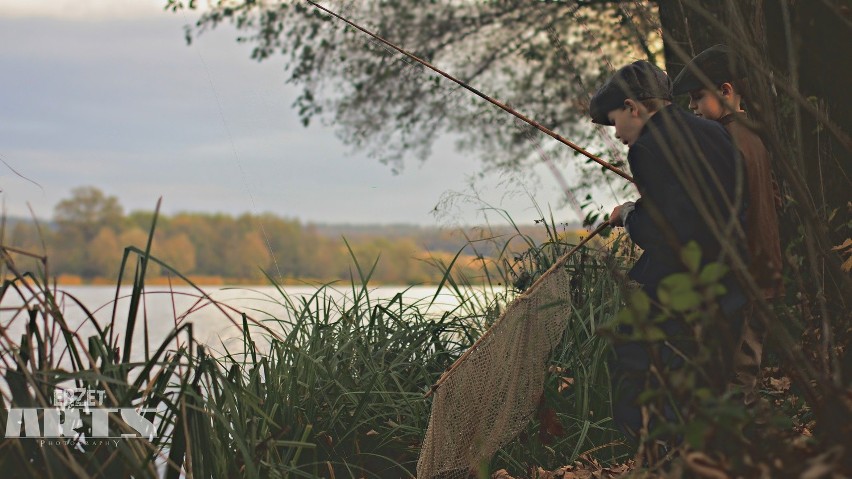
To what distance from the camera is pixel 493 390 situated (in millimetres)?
3936

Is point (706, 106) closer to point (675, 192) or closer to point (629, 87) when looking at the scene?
point (629, 87)

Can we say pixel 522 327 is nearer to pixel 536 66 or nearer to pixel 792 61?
pixel 792 61

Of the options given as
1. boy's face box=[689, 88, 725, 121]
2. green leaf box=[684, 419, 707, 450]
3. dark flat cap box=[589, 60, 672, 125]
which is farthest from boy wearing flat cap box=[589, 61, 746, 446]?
green leaf box=[684, 419, 707, 450]

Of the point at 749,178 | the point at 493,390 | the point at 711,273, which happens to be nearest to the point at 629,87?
the point at 749,178

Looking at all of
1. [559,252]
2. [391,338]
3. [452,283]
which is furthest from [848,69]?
[391,338]

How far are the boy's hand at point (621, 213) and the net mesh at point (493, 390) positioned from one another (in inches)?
14.8

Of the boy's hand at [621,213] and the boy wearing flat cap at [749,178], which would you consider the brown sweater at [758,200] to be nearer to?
the boy wearing flat cap at [749,178]

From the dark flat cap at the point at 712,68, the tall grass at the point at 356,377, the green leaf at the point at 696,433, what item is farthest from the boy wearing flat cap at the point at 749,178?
the green leaf at the point at 696,433

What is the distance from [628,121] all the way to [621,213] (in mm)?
374

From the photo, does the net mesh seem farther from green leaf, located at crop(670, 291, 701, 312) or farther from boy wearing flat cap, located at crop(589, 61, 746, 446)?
green leaf, located at crop(670, 291, 701, 312)

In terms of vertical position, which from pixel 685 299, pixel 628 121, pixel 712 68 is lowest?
pixel 685 299

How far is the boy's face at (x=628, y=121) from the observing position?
368 cm

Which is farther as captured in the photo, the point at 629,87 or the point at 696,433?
the point at 629,87

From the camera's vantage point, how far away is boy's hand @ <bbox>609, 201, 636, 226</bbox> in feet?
12.2
